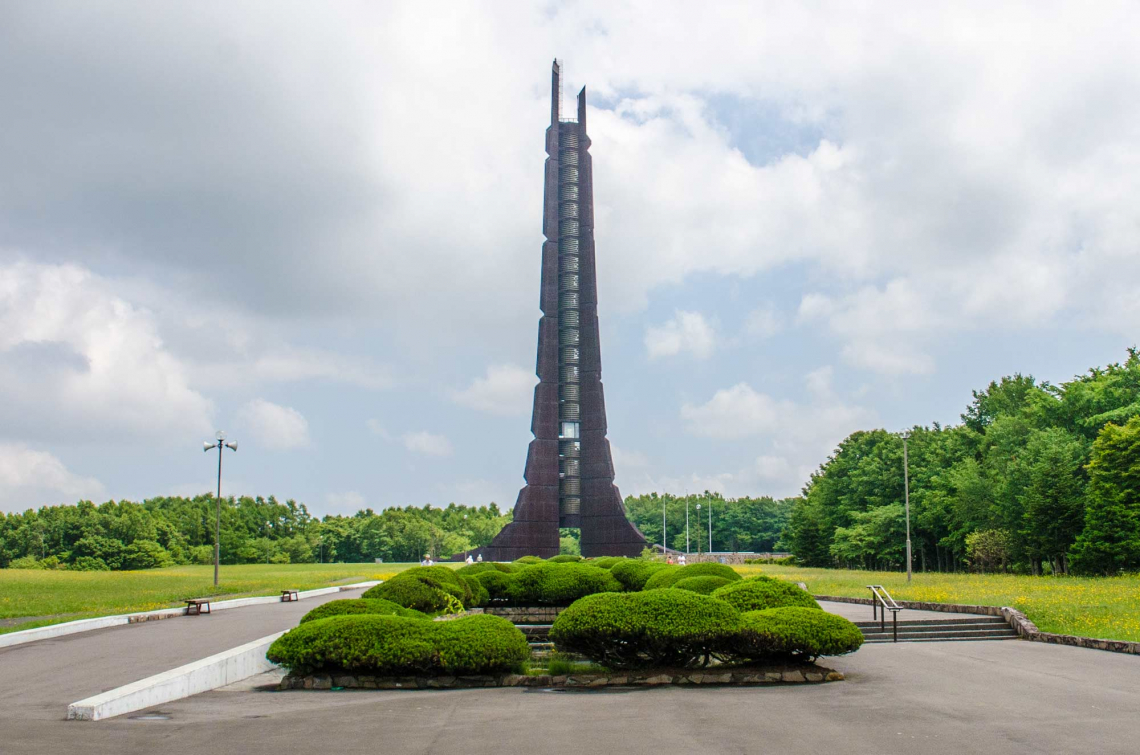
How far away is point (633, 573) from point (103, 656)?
1095 cm

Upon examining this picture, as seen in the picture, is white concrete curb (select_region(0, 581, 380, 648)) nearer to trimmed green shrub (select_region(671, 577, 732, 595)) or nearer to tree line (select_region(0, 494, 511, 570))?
trimmed green shrub (select_region(671, 577, 732, 595))

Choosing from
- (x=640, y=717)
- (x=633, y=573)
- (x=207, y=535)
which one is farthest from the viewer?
(x=207, y=535)

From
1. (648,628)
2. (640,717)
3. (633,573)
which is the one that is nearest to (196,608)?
(633,573)

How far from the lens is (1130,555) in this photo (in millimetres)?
31156

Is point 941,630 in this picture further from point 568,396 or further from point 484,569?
point 568,396

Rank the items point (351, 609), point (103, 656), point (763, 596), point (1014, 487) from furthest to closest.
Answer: point (1014, 487)
point (103, 656)
point (763, 596)
point (351, 609)

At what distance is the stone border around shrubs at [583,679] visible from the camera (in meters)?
9.70

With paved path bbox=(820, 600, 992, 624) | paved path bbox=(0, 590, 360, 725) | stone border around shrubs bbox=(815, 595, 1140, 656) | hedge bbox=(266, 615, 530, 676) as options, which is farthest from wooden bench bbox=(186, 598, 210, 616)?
stone border around shrubs bbox=(815, 595, 1140, 656)

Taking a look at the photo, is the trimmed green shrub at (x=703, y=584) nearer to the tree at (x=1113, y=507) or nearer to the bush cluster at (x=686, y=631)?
the bush cluster at (x=686, y=631)

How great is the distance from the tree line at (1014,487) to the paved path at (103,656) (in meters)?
29.9

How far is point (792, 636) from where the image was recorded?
9.92 meters

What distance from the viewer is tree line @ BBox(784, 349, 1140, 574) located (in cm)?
3228

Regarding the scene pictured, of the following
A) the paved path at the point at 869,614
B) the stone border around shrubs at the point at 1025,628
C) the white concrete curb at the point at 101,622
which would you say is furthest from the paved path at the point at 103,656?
the stone border around shrubs at the point at 1025,628

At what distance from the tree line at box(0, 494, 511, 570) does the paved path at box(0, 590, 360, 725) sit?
5679 cm
